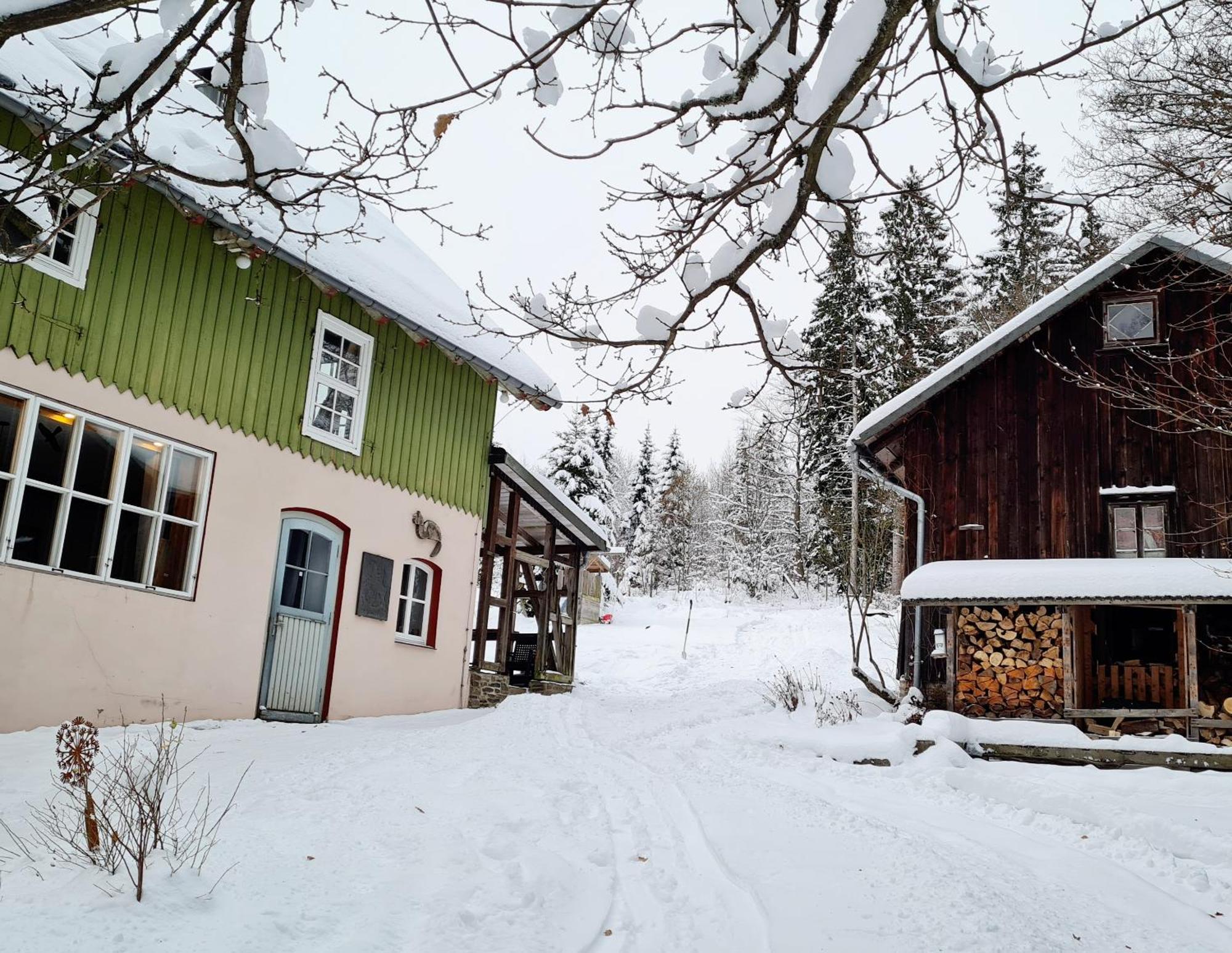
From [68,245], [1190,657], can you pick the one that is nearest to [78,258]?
[68,245]

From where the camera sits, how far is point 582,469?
3541cm

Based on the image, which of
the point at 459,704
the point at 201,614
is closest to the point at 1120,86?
the point at 201,614

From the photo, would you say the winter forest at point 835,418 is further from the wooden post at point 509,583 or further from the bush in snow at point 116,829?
the wooden post at point 509,583

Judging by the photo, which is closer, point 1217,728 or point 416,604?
point 1217,728

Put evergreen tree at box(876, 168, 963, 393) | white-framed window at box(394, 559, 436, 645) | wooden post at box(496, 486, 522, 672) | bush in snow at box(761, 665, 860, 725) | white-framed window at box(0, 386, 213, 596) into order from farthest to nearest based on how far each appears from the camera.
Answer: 1. evergreen tree at box(876, 168, 963, 393)
2. wooden post at box(496, 486, 522, 672)
3. white-framed window at box(394, 559, 436, 645)
4. bush in snow at box(761, 665, 860, 725)
5. white-framed window at box(0, 386, 213, 596)

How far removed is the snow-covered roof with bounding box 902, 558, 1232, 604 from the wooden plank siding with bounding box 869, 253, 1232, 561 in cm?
52

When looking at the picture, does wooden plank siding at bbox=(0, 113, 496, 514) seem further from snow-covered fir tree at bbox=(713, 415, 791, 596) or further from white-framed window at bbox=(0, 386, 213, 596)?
snow-covered fir tree at bbox=(713, 415, 791, 596)

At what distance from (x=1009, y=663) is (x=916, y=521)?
11.8 feet

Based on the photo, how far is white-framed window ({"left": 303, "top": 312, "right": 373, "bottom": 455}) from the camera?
37.4 feet

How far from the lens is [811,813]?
6.93m

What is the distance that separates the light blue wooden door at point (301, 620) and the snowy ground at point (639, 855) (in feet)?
2.74

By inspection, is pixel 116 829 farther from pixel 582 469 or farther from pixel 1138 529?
pixel 582 469

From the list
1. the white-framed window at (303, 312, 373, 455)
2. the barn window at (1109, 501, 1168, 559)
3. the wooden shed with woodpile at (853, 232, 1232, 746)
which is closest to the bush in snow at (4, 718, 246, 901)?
the white-framed window at (303, 312, 373, 455)

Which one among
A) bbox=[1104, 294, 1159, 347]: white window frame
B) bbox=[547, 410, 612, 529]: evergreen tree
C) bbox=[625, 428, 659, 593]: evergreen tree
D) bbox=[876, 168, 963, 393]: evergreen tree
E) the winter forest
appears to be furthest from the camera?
bbox=[625, 428, 659, 593]: evergreen tree
